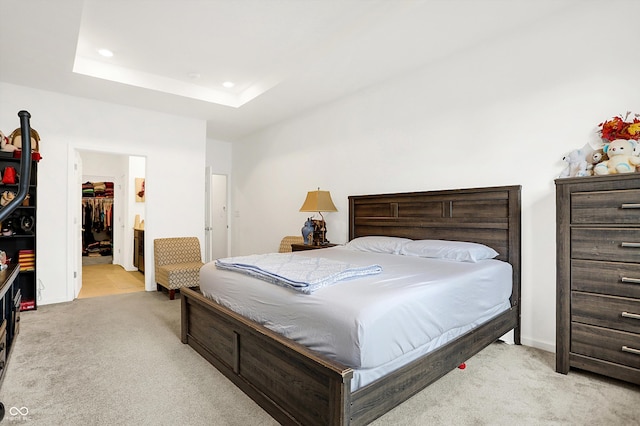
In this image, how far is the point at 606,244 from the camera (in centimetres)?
221

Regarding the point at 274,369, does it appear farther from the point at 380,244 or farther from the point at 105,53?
the point at 105,53

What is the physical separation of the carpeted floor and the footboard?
104 millimetres

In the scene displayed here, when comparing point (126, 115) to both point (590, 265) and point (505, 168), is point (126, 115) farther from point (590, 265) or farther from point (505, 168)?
point (590, 265)

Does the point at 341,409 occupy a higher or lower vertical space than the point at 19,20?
lower

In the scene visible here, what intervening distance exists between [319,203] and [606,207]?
9.35 ft

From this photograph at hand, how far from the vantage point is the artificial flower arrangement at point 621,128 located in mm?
2348

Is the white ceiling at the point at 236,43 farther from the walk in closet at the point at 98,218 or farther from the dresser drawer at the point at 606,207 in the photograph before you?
the walk in closet at the point at 98,218

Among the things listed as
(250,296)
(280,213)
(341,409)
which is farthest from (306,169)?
(341,409)

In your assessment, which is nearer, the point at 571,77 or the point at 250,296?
the point at 250,296

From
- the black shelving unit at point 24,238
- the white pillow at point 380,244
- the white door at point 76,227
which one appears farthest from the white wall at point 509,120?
the black shelving unit at point 24,238

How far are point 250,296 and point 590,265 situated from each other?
7.26 feet

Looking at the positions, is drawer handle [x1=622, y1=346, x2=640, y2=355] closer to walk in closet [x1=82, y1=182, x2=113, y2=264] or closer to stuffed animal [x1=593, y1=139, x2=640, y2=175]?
stuffed animal [x1=593, y1=139, x2=640, y2=175]

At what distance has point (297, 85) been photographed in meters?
4.09

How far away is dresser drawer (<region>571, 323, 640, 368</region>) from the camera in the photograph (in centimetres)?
211
